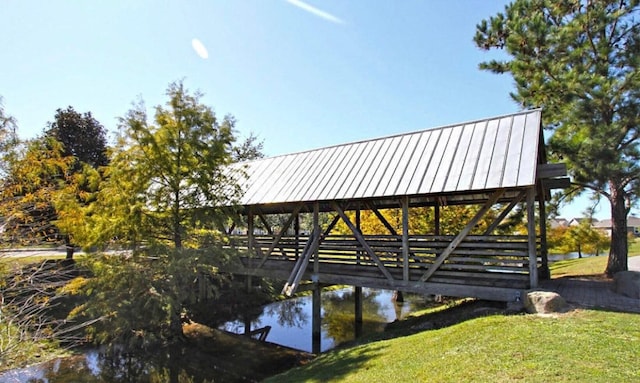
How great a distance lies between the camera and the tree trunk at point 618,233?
10125 mm

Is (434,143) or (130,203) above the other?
(434,143)

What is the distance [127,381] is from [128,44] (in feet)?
27.5

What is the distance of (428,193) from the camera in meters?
8.08

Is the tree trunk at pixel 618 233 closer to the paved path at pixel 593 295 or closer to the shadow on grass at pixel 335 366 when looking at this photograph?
the paved path at pixel 593 295

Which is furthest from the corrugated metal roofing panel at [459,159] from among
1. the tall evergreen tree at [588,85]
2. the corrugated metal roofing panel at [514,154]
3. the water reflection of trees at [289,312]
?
the water reflection of trees at [289,312]

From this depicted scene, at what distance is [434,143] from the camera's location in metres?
Result: 9.75

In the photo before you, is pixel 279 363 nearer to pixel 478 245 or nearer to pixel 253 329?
pixel 253 329

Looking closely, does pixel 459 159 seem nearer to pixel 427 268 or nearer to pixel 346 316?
pixel 427 268

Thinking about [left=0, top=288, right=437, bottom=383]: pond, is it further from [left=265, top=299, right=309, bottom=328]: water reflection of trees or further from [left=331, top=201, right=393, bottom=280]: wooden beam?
[left=331, top=201, right=393, bottom=280]: wooden beam

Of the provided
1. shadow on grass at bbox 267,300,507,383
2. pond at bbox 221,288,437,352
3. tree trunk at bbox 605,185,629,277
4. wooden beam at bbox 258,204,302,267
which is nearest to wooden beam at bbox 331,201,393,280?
shadow on grass at bbox 267,300,507,383

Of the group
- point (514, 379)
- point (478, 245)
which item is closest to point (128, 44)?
point (478, 245)

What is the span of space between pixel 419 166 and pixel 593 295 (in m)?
4.60

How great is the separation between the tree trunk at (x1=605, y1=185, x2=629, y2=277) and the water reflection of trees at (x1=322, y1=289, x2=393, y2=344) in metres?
6.98

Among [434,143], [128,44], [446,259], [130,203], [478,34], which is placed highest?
[478,34]
